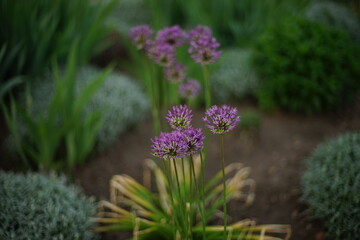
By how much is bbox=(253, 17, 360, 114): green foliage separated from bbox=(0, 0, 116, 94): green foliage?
6.02 ft

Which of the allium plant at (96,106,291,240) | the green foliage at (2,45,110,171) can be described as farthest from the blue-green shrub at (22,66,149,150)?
the allium plant at (96,106,291,240)

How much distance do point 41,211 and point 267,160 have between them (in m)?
1.96

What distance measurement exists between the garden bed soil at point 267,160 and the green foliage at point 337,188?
0.17 m

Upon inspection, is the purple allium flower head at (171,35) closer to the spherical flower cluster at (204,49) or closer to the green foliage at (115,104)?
the spherical flower cluster at (204,49)

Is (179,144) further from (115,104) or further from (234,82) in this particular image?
(234,82)

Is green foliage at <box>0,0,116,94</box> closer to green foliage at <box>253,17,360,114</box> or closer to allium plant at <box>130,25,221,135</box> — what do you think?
allium plant at <box>130,25,221,135</box>

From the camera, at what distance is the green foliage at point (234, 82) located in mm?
4035

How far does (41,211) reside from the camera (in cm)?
208

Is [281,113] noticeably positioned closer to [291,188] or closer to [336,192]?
[291,188]

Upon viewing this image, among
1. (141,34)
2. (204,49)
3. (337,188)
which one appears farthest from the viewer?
(337,188)

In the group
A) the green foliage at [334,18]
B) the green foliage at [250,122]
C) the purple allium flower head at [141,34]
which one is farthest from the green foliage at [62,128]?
the green foliage at [334,18]

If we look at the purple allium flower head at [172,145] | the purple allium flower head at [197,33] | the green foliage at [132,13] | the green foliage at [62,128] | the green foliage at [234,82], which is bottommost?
the purple allium flower head at [172,145]

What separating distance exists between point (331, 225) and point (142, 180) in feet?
4.90

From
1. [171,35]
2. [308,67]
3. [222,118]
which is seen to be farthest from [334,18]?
[222,118]
